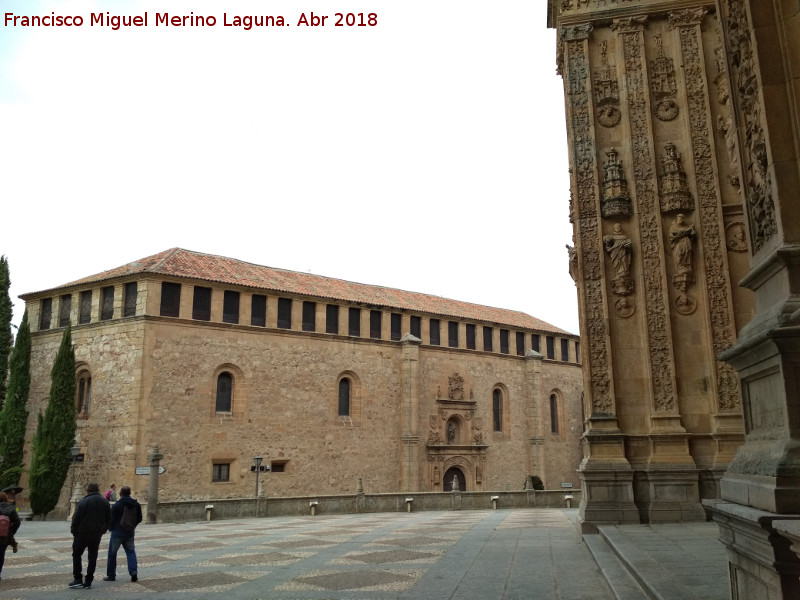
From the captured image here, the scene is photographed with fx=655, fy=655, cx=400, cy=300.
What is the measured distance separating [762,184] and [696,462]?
1041 centimetres

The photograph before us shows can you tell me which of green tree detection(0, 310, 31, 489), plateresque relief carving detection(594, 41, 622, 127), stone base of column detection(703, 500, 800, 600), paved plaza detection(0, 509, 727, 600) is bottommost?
paved plaza detection(0, 509, 727, 600)

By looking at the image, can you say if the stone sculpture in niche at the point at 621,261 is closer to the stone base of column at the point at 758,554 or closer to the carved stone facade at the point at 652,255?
the carved stone facade at the point at 652,255

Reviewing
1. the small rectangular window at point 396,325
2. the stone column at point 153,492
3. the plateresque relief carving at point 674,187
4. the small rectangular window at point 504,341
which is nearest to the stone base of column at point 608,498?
the plateresque relief carving at point 674,187

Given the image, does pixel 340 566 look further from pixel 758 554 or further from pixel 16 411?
pixel 16 411

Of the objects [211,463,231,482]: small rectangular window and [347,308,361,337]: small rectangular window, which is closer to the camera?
[211,463,231,482]: small rectangular window

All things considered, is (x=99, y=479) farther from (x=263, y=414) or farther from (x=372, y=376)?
(x=372, y=376)

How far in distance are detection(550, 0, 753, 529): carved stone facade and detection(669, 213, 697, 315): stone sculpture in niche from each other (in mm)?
24

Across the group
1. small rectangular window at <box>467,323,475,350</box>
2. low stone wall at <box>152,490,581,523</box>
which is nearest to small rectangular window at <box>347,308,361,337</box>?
small rectangular window at <box>467,323,475,350</box>

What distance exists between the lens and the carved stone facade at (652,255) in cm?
1342

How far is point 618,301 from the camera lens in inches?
572

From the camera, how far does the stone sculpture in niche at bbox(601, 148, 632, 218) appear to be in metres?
14.7

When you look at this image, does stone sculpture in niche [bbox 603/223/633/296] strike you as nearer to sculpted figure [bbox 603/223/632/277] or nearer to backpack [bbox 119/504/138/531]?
sculpted figure [bbox 603/223/632/277]

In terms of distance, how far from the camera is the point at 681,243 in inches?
558

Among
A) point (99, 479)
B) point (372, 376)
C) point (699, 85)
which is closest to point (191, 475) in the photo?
Result: point (99, 479)
